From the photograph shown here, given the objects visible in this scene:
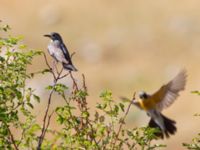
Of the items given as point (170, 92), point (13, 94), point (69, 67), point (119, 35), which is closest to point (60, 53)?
point (69, 67)

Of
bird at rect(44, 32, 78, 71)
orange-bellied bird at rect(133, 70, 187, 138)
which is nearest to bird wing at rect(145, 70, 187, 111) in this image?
orange-bellied bird at rect(133, 70, 187, 138)

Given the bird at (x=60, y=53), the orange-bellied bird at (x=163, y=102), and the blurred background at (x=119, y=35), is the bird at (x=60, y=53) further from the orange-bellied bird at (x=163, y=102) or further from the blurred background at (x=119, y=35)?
the blurred background at (x=119, y=35)

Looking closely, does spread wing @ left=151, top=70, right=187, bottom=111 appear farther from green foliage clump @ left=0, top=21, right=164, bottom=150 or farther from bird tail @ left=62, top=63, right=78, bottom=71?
green foliage clump @ left=0, top=21, right=164, bottom=150

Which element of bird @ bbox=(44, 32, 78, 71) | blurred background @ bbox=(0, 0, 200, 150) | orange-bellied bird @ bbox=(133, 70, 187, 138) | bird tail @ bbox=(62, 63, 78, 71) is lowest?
bird tail @ bbox=(62, 63, 78, 71)

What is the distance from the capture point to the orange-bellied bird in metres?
9.86

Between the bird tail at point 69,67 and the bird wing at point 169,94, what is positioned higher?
the bird wing at point 169,94

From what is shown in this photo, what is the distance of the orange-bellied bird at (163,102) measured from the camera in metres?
9.86

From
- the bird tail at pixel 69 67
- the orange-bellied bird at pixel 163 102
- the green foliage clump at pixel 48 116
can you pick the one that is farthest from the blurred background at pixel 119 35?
the green foliage clump at pixel 48 116

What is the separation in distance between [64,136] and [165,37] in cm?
4375

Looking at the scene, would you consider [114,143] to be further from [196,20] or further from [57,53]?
[196,20]

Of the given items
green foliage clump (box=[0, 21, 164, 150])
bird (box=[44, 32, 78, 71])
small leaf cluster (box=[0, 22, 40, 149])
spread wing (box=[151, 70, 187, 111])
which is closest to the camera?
small leaf cluster (box=[0, 22, 40, 149])

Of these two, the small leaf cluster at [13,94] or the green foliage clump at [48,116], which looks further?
the green foliage clump at [48,116]

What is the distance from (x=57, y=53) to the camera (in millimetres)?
8359

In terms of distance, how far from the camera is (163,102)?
10.0m
